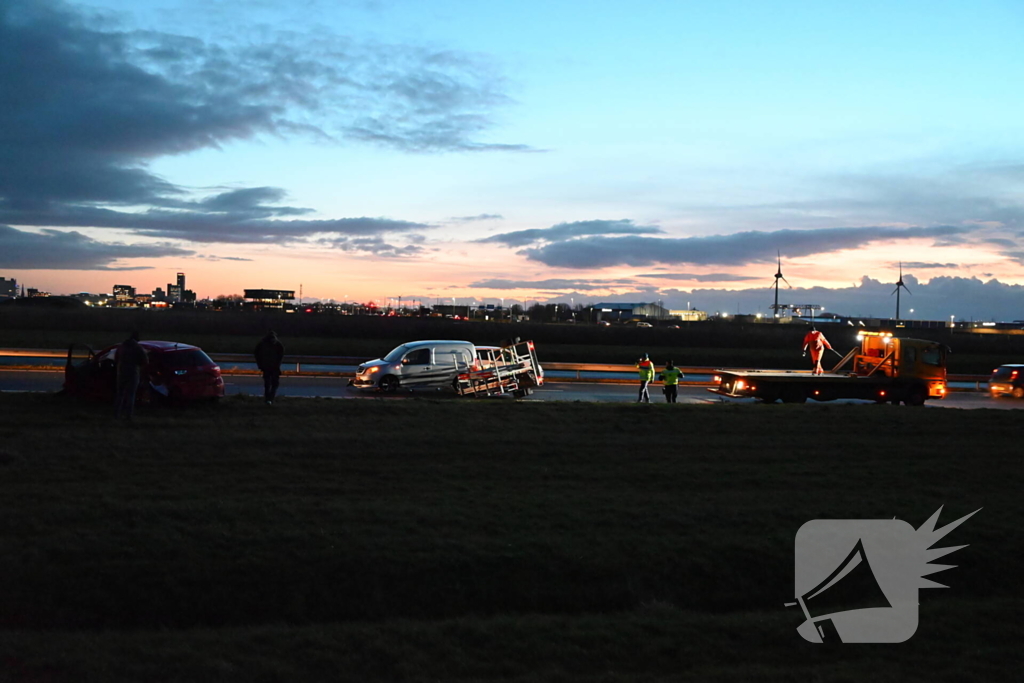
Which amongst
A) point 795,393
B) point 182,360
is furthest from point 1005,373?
point 182,360

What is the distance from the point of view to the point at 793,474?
40.2ft

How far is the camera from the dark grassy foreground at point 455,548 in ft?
19.4

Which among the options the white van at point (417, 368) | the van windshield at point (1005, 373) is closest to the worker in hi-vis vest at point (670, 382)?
the white van at point (417, 368)

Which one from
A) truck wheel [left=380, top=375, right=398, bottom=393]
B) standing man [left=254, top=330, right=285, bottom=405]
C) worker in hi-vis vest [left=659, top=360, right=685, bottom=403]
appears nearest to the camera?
standing man [left=254, top=330, right=285, bottom=405]

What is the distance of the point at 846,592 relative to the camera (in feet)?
27.1

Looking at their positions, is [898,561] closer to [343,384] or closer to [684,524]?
[684,524]

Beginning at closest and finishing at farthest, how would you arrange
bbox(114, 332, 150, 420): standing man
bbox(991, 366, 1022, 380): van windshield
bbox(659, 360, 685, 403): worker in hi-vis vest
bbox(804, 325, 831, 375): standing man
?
bbox(114, 332, 150, 420): standing man → bbox(659, 360, 685, 403): worker in hi-vis vest → bbox(804, 325, 831, 375): standing man → bbox(991, 366, 1022, 380): van windshield

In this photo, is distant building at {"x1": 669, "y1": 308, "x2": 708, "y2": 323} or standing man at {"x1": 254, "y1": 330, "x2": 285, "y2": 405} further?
distant building at {"x1": 669, "y1": 308, "x2": 708, "y2": 323}

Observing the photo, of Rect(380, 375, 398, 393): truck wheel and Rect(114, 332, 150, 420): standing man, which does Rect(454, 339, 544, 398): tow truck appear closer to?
Rect(380, 375, 398, 393): truck wheel

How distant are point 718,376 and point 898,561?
→ 621 inches

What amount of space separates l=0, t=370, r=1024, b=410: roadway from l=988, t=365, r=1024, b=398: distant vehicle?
53 cm

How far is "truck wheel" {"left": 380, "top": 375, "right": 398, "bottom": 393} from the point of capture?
77.2ft

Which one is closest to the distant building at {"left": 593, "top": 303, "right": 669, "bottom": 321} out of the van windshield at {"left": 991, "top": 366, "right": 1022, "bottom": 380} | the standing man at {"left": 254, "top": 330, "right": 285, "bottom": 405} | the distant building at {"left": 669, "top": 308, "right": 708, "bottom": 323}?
the distant building at {"left": 669, "top": 308, "right": 708, "bottom": 323}

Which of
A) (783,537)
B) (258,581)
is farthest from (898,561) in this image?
(258,581)
